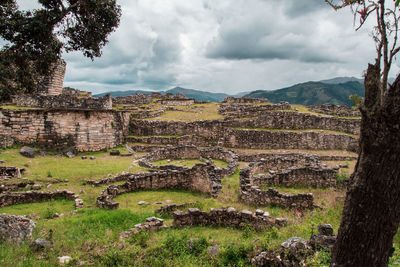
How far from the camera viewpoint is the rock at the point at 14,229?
5906mm

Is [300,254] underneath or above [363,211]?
underneath

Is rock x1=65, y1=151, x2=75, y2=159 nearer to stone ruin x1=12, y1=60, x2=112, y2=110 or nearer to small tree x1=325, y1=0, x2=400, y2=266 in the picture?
stone ruin x1=12, y1=60, x2=112, y2=110

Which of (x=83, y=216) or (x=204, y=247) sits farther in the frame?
(x=83, y=216)

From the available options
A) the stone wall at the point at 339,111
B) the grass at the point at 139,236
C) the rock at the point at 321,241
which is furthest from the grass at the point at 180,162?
the stone wall at the point at 339,111

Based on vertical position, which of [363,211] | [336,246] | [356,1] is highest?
[356,1]

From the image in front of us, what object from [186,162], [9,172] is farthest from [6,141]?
[186,162]

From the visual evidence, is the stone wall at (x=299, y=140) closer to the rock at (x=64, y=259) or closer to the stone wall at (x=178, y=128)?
the stone wall at (x=178, y=128)

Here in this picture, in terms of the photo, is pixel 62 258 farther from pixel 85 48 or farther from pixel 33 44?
pixel 85 48

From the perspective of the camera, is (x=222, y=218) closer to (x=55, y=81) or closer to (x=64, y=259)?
(x=64, y=259)

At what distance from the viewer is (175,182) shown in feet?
41.4

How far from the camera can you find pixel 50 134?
16.5 meters

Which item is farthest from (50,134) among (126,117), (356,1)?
(356,1)

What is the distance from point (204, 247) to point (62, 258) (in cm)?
308

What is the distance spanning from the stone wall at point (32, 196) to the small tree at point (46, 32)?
4118 millimetres
